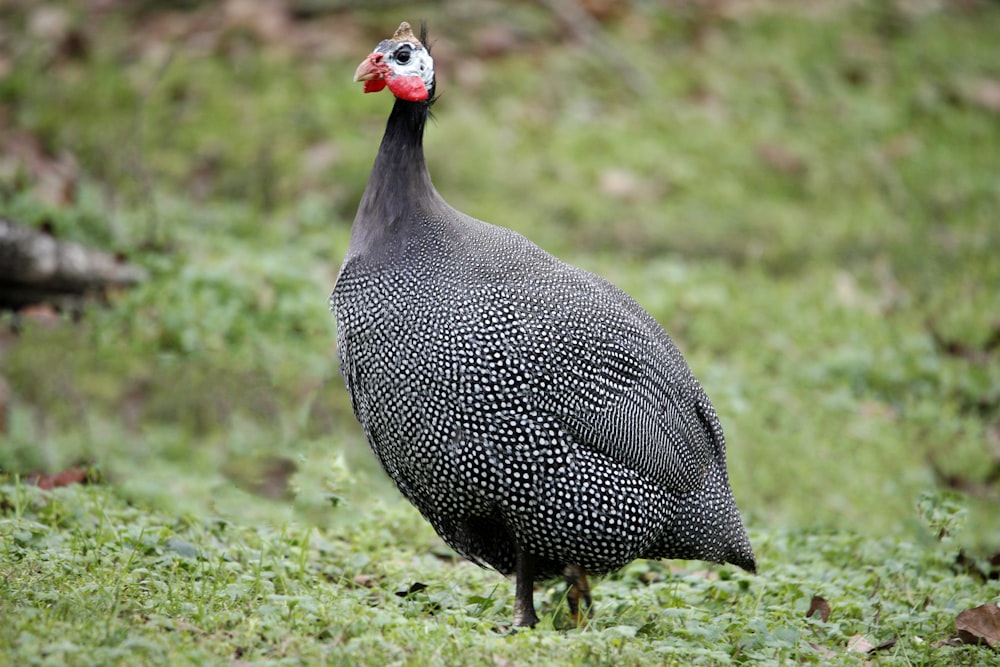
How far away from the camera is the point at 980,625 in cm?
372

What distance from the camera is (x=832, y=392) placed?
6.52 m

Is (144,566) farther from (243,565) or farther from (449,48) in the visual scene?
(449,48)

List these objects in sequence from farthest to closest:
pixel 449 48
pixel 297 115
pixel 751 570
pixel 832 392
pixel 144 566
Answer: pixel 449 48
pixel 297 115
pixel 832 392
pixel 751 570
pixel 144 566

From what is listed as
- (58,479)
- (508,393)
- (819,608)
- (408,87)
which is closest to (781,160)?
(819,608)

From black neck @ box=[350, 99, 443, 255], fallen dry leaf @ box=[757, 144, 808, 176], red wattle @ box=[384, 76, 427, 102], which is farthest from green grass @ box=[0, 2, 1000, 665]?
red wattle @ box=[384, 76, 427, 102]

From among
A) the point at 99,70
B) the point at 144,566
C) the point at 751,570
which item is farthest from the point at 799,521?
the point at 99,70

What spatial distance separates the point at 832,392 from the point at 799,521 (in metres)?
1.40

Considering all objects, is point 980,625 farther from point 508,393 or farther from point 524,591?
point 508,393

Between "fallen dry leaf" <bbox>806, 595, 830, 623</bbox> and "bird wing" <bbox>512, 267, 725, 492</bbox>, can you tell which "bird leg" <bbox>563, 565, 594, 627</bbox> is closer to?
"bird wing" <bbox>512, 267, 725, 492</bbox>

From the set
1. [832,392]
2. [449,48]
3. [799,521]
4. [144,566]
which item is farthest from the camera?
[449,48]

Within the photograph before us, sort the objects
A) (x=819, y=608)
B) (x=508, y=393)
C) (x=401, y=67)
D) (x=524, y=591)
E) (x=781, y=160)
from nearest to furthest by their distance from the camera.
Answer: (x=508, y=393), (x=524, y=591), (x=401, y=67), (x=819, y=608), (x=781, y=160)

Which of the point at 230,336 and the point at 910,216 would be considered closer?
the point at 230,336

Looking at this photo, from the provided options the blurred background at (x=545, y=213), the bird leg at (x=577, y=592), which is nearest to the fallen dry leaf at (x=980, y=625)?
the blurred background at (x=545, y=213)

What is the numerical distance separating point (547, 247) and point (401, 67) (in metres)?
3.62
